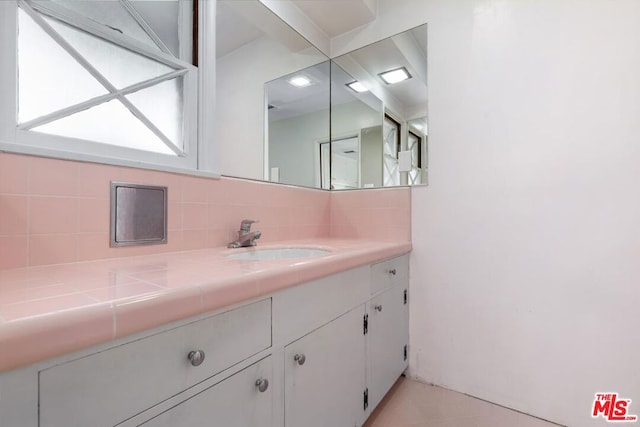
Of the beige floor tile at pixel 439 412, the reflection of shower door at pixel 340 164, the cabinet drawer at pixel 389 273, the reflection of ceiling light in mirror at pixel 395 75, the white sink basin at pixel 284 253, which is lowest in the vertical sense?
the beige floor tile at pixel 439 412

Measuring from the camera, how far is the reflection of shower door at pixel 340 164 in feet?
6.46

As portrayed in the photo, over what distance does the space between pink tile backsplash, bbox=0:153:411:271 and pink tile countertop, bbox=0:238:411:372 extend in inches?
2.8

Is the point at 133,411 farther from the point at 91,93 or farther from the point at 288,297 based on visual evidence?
the point at 91,93

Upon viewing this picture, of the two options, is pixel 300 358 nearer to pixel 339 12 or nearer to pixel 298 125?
pixel 298 125

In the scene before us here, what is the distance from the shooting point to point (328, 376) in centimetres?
97

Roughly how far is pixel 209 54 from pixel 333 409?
151cm

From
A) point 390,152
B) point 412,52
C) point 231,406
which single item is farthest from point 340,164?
point 231,406

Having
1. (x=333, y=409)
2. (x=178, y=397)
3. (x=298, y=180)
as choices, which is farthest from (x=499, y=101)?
(x=178, y=397)

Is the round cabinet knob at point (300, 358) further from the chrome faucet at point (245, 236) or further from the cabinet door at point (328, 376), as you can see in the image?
the chrome faucet at point (245, 236)

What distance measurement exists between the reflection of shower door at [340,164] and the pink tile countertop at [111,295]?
44.4 inches

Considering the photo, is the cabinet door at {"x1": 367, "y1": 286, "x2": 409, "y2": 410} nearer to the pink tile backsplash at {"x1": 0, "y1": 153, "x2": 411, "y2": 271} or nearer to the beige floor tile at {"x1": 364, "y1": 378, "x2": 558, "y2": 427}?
the beige floor tile at {"x1": 364, "y1": 378, "x2": 558, "y2": 427}

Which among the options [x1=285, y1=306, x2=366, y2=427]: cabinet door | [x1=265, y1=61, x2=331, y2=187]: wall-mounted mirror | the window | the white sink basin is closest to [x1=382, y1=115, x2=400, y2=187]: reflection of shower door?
[x1=265, y1=61, x2=331, y2=187]: wall-mounted mirror

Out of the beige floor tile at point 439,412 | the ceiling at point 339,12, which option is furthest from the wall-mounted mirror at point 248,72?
the beige floor tile at point 439,412

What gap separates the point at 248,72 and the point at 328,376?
1.55 m
